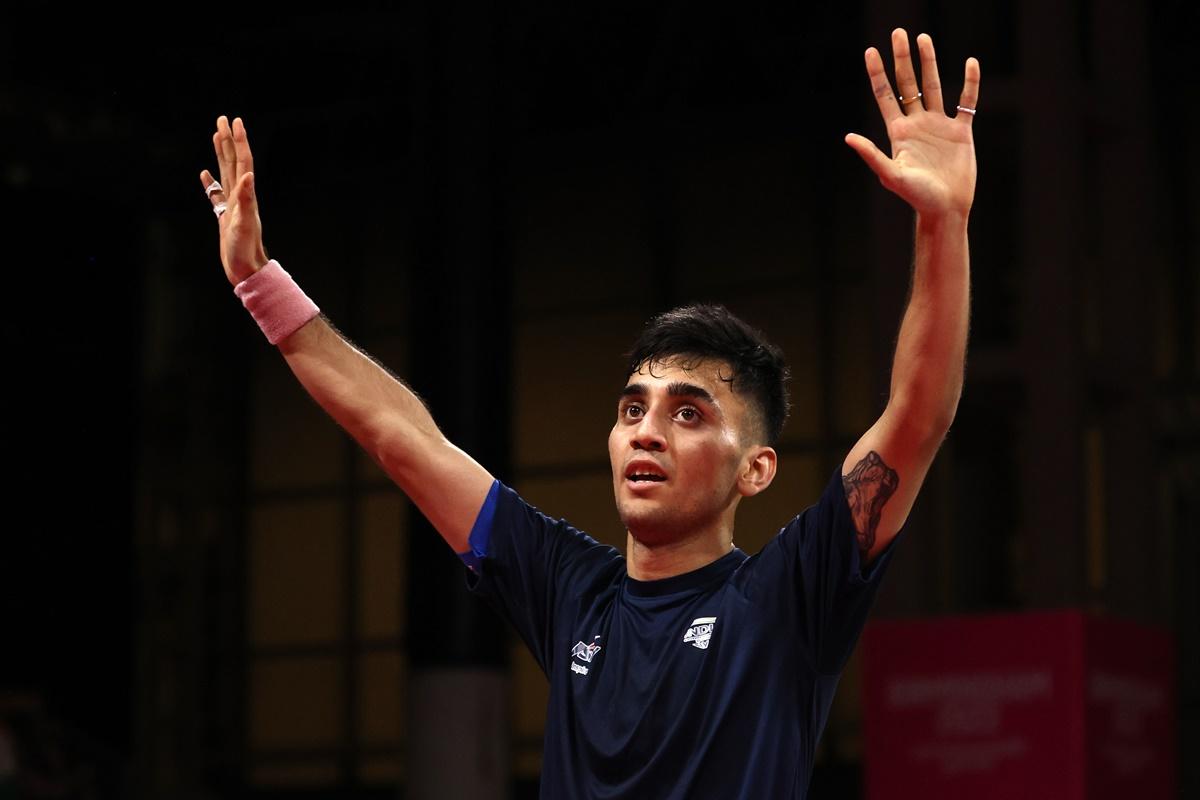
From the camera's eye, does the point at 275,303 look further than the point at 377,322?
No

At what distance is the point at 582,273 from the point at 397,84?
2610mm

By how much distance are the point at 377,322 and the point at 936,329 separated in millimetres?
15991

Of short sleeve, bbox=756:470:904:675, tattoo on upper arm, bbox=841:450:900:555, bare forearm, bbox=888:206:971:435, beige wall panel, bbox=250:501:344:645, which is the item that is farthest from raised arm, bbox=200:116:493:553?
beige wall panel, bbox=250:501:344:645

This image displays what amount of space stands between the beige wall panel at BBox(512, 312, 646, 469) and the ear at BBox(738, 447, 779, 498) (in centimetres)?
1383

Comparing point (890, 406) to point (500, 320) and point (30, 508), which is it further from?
point (30, 508)

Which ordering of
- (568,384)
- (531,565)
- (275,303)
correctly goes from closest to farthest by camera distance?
(531,565) → (275,303) → (568,384)

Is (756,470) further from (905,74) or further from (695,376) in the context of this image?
(905,74)

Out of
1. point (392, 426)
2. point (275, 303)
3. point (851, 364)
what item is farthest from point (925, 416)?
point (851, 364)

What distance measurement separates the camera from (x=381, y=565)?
18141mm


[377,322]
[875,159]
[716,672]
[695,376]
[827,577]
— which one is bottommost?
[716,672]

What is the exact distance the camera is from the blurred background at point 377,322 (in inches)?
494

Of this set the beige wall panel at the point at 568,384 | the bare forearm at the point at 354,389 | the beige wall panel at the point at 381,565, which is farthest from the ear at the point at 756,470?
the beige wall panel at the point at 381,565

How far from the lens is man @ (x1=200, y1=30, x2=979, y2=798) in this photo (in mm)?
2998

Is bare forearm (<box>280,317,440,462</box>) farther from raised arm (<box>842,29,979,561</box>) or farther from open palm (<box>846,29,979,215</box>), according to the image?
open palm (<box>846,29,979,215</box>)
